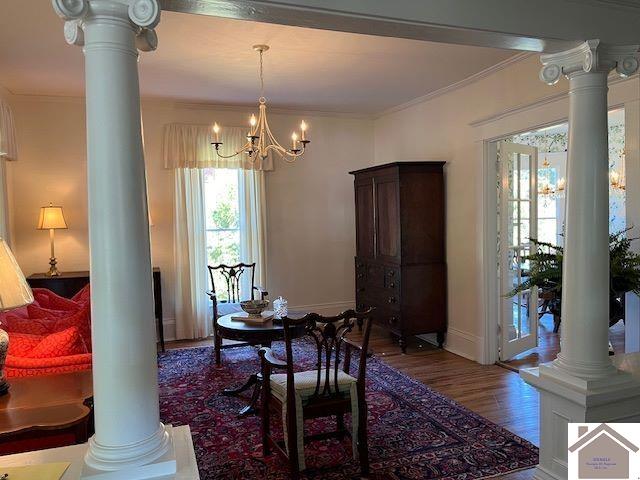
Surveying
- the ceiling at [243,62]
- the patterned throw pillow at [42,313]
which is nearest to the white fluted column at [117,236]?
the ceiling at [243,62]

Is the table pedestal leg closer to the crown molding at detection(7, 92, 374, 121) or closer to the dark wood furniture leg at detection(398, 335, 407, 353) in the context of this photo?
the dark wood furniture leg at detection(398, 335, 407, 353)

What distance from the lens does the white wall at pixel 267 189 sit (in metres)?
5.50

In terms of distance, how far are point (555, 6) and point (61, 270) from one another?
209 inches

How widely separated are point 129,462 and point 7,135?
4.17 metres

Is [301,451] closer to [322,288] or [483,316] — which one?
[483,316]

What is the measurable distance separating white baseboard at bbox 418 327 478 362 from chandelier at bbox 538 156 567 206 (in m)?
4.35

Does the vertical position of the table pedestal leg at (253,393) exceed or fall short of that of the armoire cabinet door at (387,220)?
it falls short

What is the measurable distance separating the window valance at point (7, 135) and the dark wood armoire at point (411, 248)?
370cm

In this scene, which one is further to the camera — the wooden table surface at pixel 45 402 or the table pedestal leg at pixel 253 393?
the table pedestal leg at pixel 253 393

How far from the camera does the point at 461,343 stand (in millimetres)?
5312

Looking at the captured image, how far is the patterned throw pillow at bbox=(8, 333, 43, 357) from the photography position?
115 inches

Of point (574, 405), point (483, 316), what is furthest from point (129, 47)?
point (483, 316)

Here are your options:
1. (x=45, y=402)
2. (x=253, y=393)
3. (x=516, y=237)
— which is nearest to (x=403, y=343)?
(x=516, y=237)

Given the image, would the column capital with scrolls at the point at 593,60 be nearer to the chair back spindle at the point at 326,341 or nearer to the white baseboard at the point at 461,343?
the chair back spindle at the point at 326,341
